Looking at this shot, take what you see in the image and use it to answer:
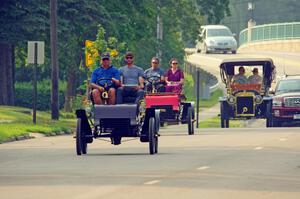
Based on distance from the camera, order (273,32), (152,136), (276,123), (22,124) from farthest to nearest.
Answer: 1. (273,32)
2. (276,123)
3. (22,124)
4. (152,136)

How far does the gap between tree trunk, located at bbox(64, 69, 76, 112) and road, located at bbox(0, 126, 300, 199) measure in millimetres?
31583

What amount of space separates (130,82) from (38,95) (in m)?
42.5

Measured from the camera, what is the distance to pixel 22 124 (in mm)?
39094

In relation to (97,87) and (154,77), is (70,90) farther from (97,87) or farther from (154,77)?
(97,87)

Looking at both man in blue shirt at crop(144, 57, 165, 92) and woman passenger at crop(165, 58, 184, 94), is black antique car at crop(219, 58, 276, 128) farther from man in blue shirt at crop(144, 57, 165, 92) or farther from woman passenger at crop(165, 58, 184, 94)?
man in blue shirt at crop(144, 57, 165, 92)

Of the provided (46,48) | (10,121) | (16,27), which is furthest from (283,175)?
(46,48)

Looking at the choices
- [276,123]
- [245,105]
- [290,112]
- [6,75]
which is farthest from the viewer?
[6,75]

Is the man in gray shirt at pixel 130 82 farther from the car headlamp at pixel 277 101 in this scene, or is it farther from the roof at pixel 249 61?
the roof at pixel 249 61

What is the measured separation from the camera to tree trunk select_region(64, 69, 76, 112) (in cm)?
6208

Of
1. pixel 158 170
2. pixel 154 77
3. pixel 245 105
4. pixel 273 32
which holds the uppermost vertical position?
pixel 273 32

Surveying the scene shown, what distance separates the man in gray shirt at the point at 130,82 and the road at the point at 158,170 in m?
1.14

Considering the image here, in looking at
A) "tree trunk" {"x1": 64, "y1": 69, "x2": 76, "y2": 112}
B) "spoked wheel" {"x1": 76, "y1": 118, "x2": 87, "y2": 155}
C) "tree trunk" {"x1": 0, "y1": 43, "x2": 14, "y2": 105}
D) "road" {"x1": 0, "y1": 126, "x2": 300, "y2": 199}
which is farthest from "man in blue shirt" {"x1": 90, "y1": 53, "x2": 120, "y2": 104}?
"tree trunk" {"x1": 64, "y1": 69, "x2": 76, "y2": 112}

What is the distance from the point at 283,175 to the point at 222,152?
233 inches

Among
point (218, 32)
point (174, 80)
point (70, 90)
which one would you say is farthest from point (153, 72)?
point (218, 32)
